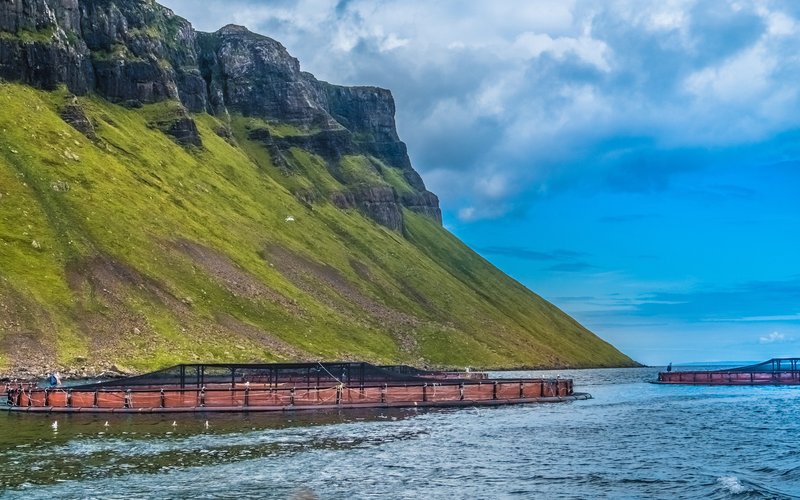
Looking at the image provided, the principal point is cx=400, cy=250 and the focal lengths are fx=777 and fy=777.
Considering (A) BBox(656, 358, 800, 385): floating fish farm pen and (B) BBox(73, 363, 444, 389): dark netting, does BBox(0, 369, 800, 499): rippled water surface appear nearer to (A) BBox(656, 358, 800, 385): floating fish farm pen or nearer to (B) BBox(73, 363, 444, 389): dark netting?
(B) BBox(73, 363, 444, 389): dark netting

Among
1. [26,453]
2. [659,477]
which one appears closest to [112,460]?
[26,453]

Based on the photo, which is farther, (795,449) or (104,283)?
(104,283)

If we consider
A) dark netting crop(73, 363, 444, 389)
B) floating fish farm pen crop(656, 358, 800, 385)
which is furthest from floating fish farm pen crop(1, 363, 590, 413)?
floating fish farm pen crop(656, 358, 800, 385)

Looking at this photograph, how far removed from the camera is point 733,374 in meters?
193

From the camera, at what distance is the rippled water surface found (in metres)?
44.9

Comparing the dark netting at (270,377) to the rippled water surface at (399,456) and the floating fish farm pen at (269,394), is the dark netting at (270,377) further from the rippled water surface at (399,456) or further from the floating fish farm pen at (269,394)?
the rippled water surface at (399,456)

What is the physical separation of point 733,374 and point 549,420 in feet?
411

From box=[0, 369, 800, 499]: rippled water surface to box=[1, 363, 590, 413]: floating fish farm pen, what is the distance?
5.07 metres

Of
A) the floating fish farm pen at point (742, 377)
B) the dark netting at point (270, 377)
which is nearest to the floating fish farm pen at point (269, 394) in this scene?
the dark netting at point (270, 377)

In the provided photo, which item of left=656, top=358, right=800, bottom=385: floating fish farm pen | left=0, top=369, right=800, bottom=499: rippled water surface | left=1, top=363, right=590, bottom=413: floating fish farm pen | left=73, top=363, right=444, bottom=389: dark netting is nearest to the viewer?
left=0, top=369, right=800, bottom=499: rippled water surface

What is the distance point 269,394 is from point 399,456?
39592 mm

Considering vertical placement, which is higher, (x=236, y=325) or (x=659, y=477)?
(x=236, y=325)

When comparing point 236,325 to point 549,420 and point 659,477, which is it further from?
Answer: point 659,477

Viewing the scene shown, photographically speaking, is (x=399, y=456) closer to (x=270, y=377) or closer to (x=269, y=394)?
(x=269, y=394)
